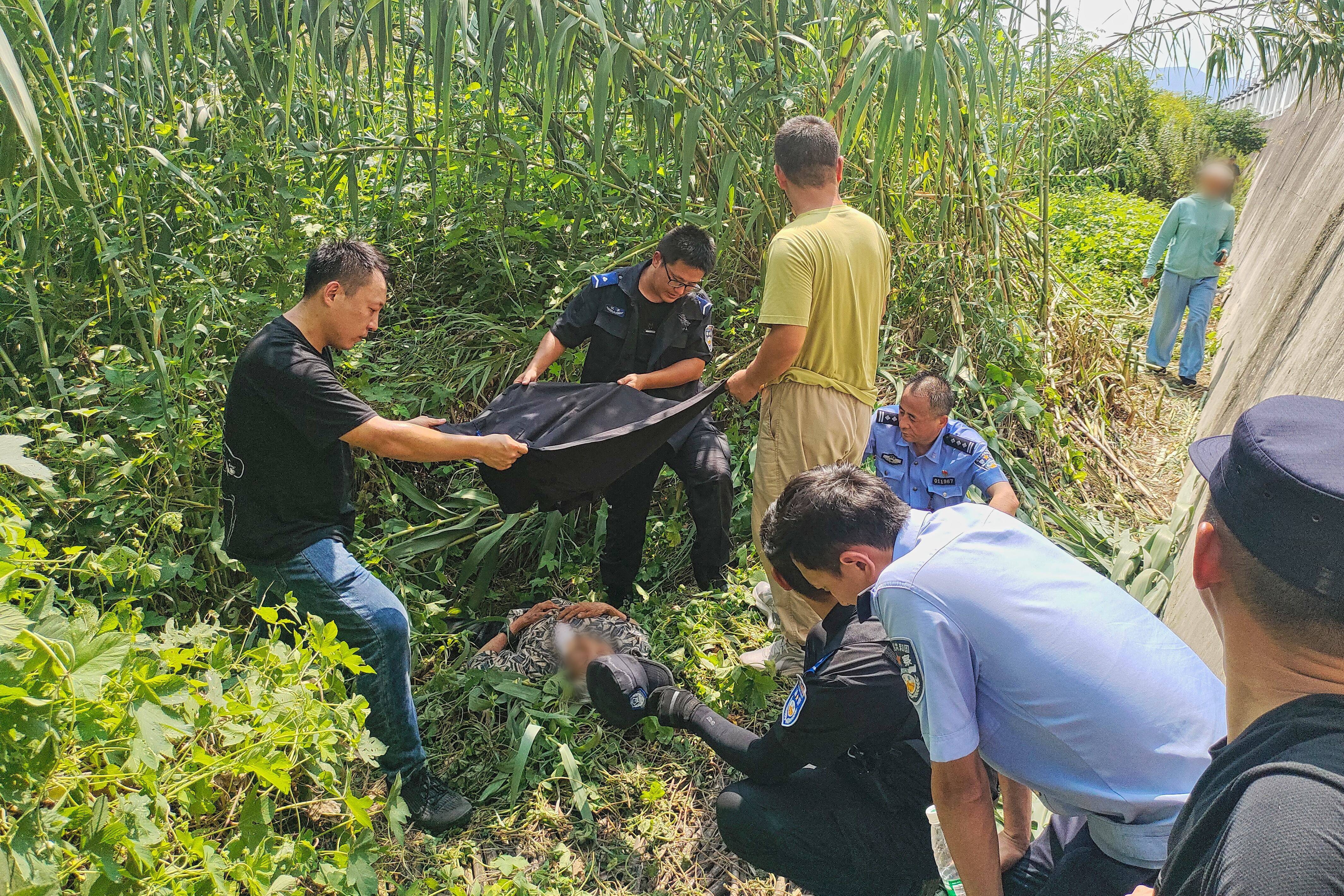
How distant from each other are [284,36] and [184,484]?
1.92 meters

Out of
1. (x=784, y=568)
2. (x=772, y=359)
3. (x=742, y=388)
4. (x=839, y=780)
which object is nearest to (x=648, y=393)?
(x=742, y=388)

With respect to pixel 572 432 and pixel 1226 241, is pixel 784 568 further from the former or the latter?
pixel 1226 241

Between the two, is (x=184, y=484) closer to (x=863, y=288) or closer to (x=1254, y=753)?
(x=863, y=288)

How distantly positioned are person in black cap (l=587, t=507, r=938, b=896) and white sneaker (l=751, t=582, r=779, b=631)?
0.99 m

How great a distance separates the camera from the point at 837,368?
2.98 meters

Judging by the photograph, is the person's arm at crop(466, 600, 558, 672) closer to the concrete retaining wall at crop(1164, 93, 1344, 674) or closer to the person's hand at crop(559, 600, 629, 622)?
the person's hand at crop(559, 600, 629, 622)

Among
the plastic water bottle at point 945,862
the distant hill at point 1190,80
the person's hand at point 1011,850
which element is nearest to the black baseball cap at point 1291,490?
the plastic water bottle at point 945,862

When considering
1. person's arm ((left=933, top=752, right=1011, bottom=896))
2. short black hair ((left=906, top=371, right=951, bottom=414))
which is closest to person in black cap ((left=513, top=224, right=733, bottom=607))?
short black hair ((left=906, top=371, right=951, bottom=414))

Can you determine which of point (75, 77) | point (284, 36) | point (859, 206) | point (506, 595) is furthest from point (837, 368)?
point (75, 77)

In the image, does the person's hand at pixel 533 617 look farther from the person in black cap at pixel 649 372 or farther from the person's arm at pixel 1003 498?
the person's arm at pixel 1003 498

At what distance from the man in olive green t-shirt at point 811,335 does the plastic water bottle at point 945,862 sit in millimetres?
1059

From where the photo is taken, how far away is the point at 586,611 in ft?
10.3

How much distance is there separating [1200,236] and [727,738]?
5079 mm

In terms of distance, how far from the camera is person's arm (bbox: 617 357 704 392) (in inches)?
128
